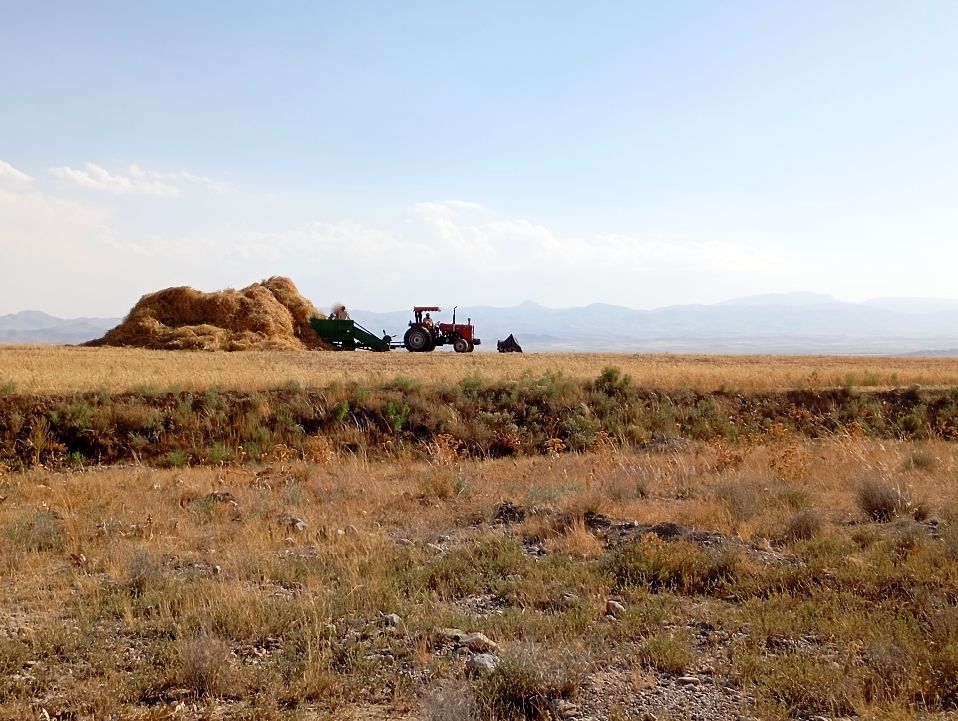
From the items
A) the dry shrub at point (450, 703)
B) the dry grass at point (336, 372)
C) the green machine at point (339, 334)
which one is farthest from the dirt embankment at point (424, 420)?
the green machine at point (339, 334)

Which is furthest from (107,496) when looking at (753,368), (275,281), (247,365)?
(275,281)

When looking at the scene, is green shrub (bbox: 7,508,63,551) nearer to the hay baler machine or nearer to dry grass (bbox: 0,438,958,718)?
dry grass (bbox: 0,438,958,718)

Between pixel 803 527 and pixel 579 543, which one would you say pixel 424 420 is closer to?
pixel 579 543

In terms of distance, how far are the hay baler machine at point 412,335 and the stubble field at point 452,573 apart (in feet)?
61.1

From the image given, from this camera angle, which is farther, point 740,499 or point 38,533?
point 740,499

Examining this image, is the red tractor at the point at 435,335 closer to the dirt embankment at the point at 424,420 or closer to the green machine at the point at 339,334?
the green machine at the point at 339,334

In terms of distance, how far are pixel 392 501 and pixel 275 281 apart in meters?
31.2

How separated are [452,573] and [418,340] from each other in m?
28.2

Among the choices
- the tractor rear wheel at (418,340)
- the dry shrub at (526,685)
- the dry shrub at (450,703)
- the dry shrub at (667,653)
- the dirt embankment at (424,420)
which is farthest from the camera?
the tractor rear wheel at (418,340)

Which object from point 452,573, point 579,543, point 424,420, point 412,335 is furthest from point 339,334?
point 452,573

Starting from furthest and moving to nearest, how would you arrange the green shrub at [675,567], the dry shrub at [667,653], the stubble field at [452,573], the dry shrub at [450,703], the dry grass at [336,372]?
the dry grass at [336,372] < the green shrub at [675,567] < the dry shrub at [667,653] < the stubble field at [452,573] < the dry shrub at [450,703]

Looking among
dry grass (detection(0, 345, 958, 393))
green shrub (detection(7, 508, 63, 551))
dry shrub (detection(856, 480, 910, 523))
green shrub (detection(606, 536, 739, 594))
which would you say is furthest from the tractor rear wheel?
green shrub (detection(606, 536, 739, 594))

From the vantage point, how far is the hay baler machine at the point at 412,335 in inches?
1380

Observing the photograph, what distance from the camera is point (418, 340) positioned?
115 feet
